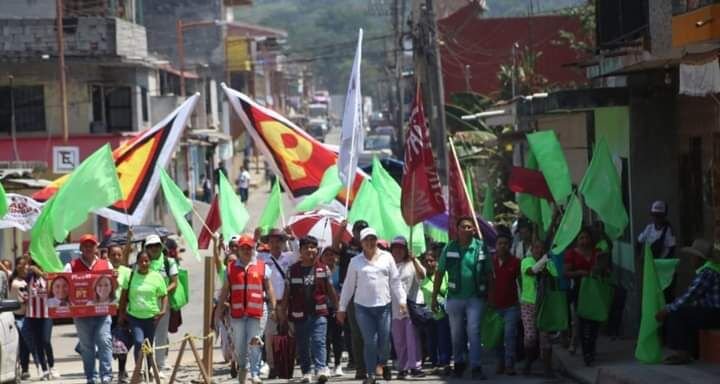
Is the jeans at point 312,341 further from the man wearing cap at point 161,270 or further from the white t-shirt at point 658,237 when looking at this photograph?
the white t-shirt at point 658,237

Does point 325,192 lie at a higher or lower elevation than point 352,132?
lower

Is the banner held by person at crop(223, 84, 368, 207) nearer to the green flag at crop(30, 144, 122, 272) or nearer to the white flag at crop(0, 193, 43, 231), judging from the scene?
the green flag at crop(30, 144, 122, 272)

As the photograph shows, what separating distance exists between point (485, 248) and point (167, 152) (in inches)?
173

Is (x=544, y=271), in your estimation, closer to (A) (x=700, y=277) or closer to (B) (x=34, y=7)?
(A) (x=700, y=277)

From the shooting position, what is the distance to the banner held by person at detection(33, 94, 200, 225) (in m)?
18.2

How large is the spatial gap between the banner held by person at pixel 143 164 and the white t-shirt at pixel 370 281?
339 cm

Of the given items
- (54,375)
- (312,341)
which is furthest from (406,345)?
(54,375)

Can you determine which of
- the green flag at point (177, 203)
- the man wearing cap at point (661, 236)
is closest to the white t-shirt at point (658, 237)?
the man wearing cap at point (661, 236)

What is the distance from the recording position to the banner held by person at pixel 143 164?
18.2 m

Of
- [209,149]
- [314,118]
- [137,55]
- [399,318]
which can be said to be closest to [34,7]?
[137,55]

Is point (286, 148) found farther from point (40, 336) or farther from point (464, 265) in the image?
point (464, 265)

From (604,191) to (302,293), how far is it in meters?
3.47

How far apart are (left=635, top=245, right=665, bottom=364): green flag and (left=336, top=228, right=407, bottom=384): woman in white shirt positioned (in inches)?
99.6

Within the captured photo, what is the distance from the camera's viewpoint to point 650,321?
49.3ft
